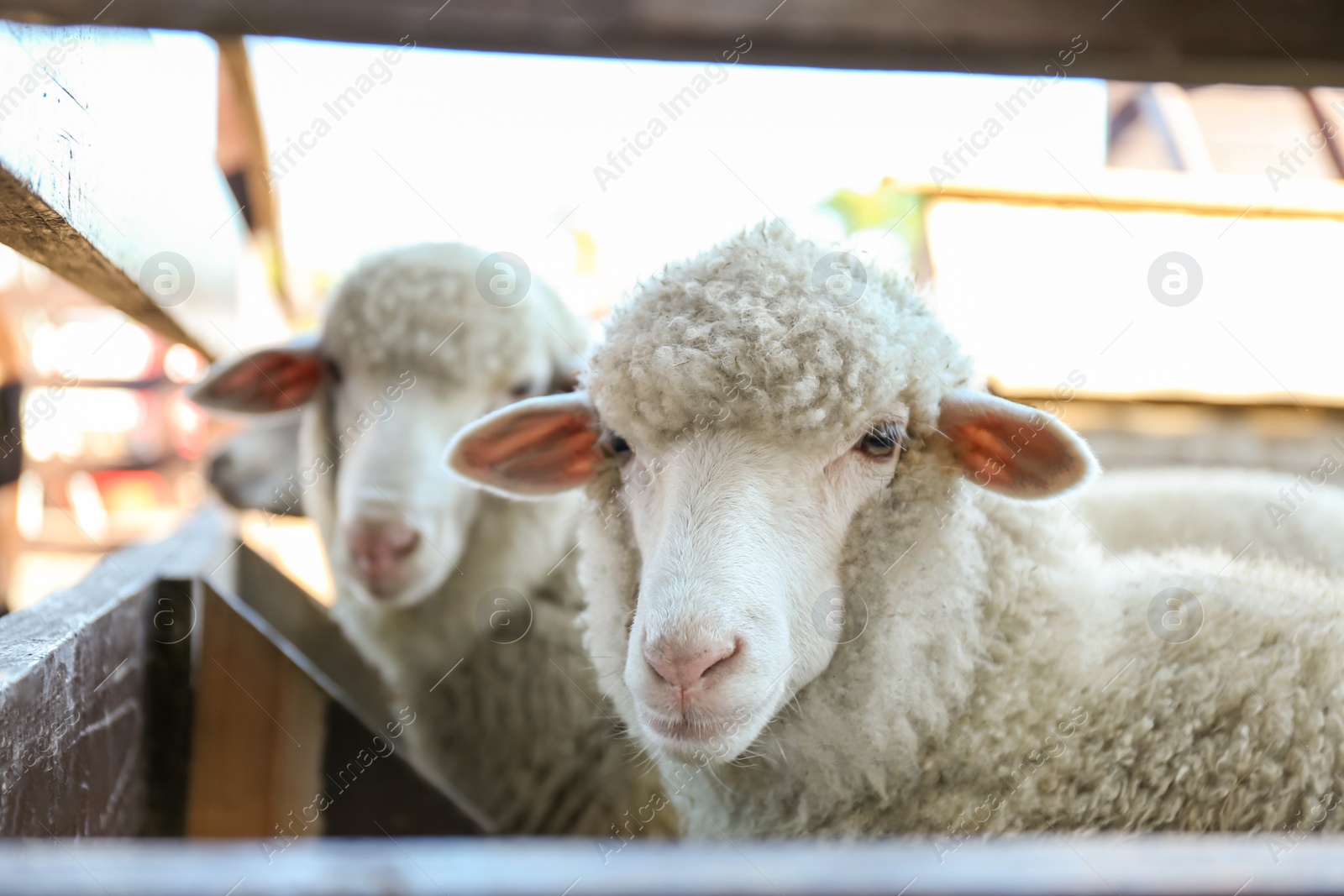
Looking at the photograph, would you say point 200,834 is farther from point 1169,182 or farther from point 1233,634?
point 1169,182

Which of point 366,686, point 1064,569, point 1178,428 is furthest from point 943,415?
point 1178,428

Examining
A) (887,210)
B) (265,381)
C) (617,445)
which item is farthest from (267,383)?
(887,210)

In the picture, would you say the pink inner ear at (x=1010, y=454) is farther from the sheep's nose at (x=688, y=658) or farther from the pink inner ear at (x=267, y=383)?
the pink inner ear at (x=267, y=383)

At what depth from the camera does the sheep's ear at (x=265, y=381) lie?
9.48 ft

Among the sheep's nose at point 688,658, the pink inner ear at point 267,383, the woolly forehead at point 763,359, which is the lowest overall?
the sheep's nose at point 688,658

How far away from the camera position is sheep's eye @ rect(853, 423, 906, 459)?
66.2 inches

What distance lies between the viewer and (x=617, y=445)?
1897 mm

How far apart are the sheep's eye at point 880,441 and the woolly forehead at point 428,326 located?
145 centimetres

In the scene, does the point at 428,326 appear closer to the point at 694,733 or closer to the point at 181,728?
the point at 181,728

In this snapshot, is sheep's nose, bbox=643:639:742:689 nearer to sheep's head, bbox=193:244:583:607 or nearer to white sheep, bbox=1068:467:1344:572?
sheep's head, bbox=193:244:583:607

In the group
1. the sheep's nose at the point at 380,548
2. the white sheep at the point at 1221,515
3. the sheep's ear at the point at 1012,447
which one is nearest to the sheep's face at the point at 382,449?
the sheep's nose at the point at 380,548

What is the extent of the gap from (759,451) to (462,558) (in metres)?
1.51

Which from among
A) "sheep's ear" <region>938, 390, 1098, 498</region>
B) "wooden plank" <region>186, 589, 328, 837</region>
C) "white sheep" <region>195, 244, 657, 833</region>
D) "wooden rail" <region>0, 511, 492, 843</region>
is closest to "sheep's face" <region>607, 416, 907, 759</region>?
"sheep's ear" <region>938, 390, 1098, 498</region>

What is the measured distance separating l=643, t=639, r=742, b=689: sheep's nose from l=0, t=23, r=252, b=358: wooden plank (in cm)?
110
